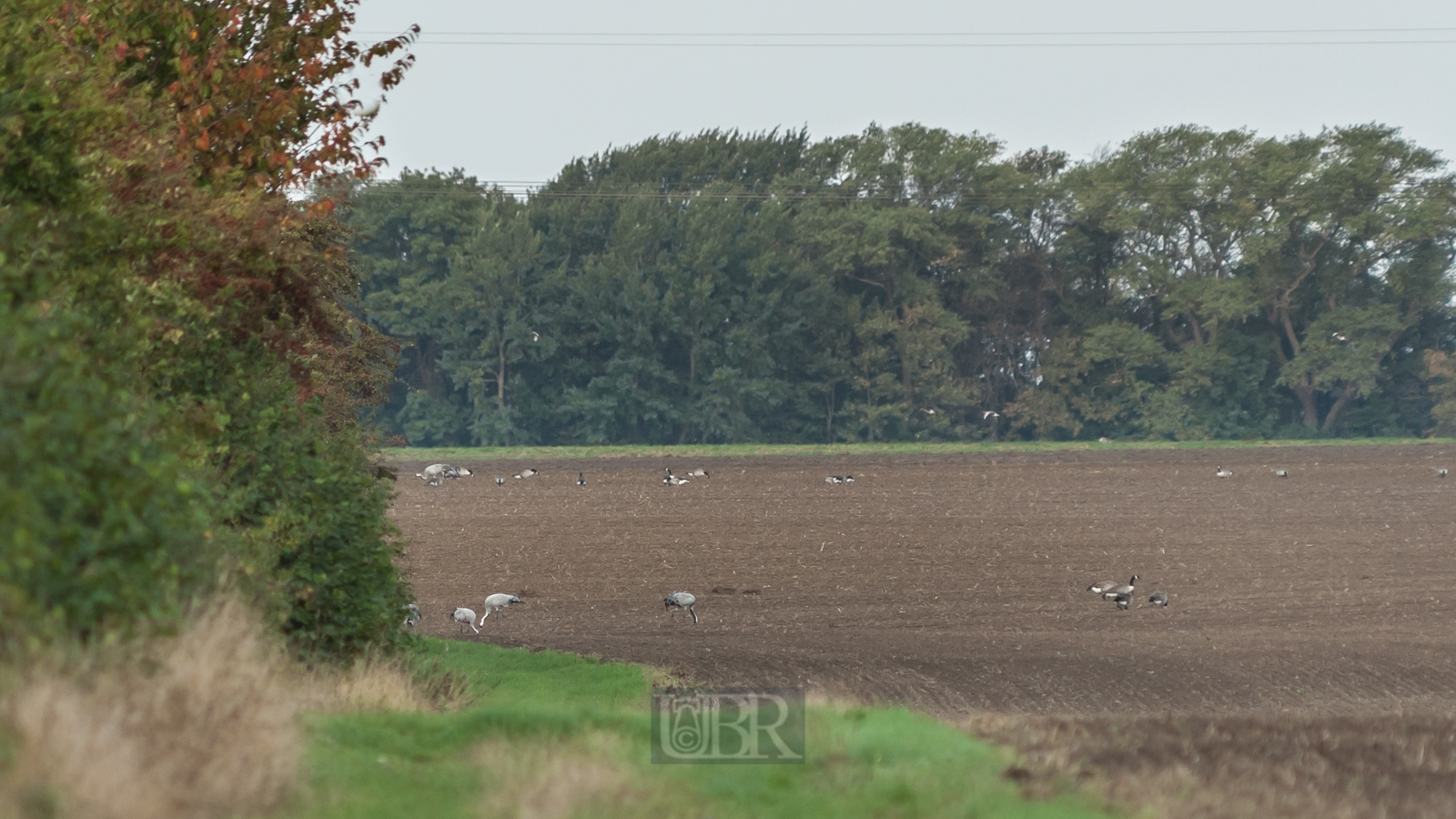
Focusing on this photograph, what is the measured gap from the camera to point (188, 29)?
1412 cm

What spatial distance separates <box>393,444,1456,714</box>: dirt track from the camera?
61.8 feet

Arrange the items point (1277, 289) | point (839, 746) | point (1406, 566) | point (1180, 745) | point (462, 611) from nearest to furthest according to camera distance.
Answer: point (839, 746), point (1180, 745), point (462, 611), point (1406, 566), point (1277, 289)

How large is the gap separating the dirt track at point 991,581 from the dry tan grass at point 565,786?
9257 millimetres

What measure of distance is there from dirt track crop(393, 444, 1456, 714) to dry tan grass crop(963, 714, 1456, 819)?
19.2 feet

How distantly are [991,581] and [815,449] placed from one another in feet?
145

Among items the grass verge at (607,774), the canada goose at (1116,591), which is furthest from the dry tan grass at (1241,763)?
the canada goose at (1116,591)

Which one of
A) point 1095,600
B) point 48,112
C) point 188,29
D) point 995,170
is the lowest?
point 1095,600

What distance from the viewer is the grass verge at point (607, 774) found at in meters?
6.59

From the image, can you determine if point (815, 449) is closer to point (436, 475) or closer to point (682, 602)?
point (436, 475)

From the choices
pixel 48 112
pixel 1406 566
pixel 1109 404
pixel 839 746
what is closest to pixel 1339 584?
pixel 1406 566

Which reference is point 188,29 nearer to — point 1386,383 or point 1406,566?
point 1406,566

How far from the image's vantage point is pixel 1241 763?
8977mm

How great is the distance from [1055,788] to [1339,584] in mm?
21462

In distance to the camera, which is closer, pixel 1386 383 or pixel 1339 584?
pixel 1339 584
